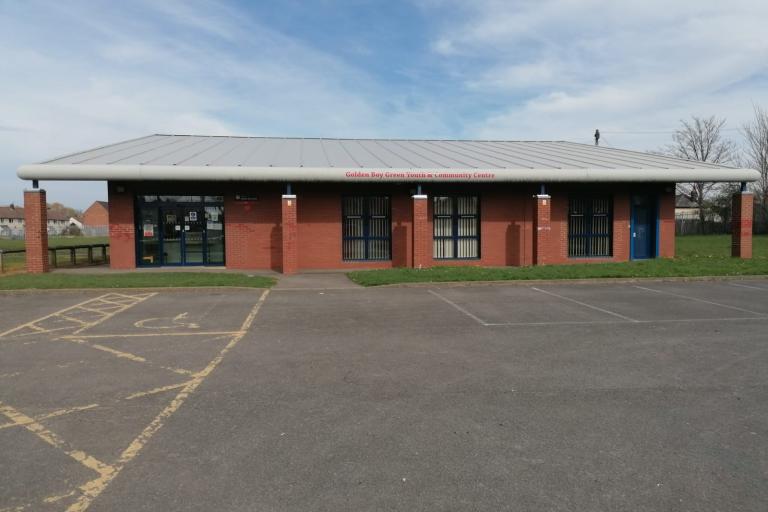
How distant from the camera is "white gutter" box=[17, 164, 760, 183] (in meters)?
14.6

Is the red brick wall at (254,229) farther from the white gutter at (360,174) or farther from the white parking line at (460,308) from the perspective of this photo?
the white parking line at (460,308)

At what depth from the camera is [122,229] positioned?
16469 mm

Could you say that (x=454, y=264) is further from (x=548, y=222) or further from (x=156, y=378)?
(x=156, y=378)

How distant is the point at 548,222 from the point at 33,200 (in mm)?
15687

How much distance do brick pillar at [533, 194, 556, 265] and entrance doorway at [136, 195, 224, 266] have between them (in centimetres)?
1038

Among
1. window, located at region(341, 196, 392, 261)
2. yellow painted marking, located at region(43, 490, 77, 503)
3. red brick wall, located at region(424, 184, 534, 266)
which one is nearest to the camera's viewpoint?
yellow painted marking, located at region(43, 490, 77, 503)

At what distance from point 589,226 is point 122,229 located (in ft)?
52.1

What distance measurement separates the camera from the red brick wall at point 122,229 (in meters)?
16.3

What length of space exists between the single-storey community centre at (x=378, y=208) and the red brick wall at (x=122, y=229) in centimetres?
3

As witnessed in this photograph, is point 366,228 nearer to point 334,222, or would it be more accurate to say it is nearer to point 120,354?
point 334,222

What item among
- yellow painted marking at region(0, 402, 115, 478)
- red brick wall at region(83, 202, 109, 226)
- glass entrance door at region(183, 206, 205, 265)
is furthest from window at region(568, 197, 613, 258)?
red brick wall at region(83, 202, 109, 226)

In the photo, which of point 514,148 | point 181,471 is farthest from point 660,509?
point 514,148

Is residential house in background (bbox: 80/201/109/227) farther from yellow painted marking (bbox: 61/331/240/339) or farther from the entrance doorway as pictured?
yellow painted marking (bbox: 61/331/240/339)

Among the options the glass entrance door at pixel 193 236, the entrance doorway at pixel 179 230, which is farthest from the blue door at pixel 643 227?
the glass entrance door at pixel 193 236
